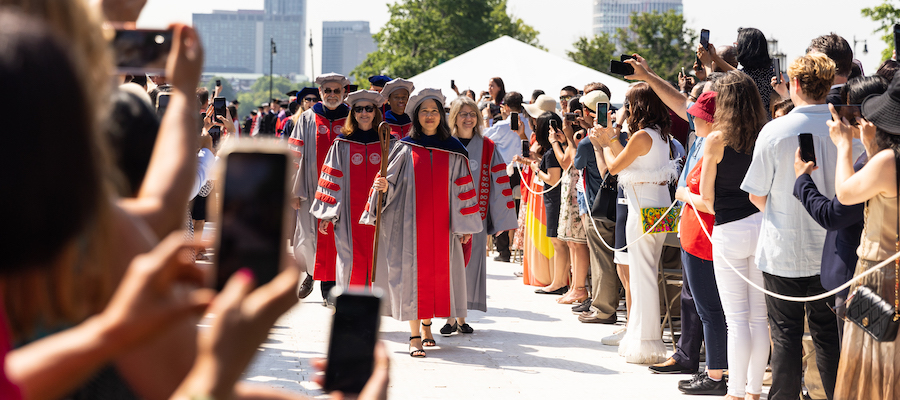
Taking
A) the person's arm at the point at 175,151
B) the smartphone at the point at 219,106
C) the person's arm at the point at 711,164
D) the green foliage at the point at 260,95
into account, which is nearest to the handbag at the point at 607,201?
the person's arm at the point at 711,164

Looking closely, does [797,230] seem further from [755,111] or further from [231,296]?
[231,296]

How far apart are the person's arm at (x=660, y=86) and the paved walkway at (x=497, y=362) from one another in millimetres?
1960

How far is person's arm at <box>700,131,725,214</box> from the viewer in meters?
5.24

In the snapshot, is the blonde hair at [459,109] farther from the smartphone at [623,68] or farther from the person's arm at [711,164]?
the person's arm at [711,164]

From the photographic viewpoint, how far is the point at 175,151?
1410 mm

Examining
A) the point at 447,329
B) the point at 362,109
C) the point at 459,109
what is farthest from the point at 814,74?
the point at 362,109

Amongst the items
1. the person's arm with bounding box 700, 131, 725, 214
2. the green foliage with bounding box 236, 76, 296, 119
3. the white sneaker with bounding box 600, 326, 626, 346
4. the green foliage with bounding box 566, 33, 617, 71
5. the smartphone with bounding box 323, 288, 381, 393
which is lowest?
the white sneaker with bounding box 600, 326, 626, 346

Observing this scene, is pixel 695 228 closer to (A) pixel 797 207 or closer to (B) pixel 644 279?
(A) pixel 797 207

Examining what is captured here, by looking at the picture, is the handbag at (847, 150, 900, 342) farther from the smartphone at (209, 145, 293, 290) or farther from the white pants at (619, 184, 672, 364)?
the smartphone at (209, 145, 293, 290)

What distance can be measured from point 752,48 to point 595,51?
150 feet

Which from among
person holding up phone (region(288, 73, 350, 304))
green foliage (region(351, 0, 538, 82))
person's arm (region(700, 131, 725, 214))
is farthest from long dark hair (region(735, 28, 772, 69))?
green foliage (region(351, 0, 538, 82))

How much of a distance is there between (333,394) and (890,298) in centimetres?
336

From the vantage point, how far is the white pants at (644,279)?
21.9ft

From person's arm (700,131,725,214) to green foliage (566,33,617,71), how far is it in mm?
46710
